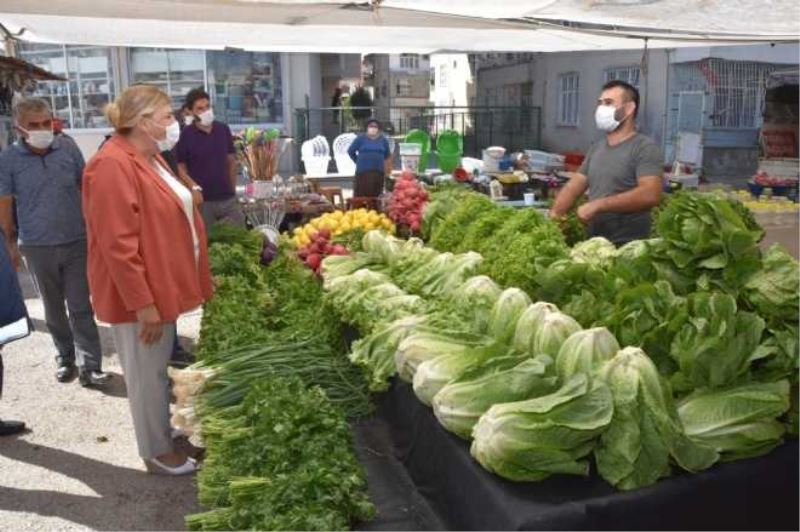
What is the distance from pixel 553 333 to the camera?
2398 millimetres

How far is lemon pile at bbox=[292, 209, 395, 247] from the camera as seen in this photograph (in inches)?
203

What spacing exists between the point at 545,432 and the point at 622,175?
2.95m

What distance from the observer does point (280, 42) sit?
7195mm

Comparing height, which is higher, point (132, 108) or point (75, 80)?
point (75, 80)

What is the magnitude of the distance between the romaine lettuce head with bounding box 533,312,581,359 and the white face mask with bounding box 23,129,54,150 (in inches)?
153

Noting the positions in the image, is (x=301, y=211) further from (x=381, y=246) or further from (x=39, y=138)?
(x=381, y=246)

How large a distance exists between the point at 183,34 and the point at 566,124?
1404 centimetres

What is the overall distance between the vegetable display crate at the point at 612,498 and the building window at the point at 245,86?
1491cm

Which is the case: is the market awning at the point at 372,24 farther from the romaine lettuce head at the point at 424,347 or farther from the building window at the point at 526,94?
the building window at the point at 526,94

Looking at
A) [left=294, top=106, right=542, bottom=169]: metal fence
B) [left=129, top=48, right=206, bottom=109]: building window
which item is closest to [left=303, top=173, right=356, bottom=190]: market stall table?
[left=294, top=106, right=542, bottom=169]: metal fence

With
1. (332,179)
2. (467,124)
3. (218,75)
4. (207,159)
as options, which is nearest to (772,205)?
(207,159)

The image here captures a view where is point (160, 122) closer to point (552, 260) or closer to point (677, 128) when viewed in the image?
point (552, 260)

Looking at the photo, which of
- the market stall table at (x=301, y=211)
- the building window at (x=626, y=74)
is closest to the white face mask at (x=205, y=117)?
the market stall table at (x=301, y=211)

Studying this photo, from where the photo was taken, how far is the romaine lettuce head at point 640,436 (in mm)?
1999
